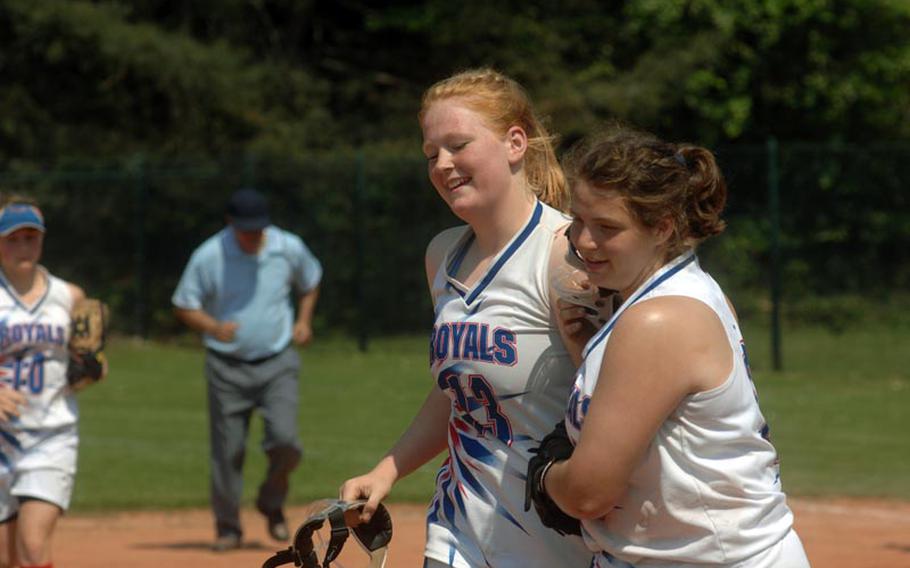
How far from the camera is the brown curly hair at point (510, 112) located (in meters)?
3.80

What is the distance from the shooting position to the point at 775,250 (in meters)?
18.2

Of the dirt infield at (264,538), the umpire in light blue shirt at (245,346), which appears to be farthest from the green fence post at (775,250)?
→ the umpire in light blue shirt at (245,346)

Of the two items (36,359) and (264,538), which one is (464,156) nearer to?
(36,359)

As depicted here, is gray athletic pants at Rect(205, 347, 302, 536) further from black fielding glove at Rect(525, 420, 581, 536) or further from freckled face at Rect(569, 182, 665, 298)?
freckled face at Rect(569, 182, 665, 298)

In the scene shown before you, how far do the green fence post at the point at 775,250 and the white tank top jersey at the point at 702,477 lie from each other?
50.1 ft

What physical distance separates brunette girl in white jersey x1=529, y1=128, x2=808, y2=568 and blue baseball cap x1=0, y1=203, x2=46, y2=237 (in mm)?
4102

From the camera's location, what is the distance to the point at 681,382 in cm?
299

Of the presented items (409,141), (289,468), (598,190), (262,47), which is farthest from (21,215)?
(262,47)

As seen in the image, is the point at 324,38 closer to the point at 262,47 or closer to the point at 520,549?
the point at 262,47

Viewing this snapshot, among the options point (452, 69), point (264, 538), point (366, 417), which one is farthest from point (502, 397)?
point (452, 69)

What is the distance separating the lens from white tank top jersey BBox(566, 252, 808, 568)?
3.07m

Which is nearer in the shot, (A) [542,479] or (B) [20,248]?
(A) [542,479]

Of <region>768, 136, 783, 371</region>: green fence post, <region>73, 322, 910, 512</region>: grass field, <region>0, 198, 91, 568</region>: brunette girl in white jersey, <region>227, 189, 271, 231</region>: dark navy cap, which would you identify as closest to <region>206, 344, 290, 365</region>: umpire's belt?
<region>227, 189, 271, 231</region>: dark navy cap

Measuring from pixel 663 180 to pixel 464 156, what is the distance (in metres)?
0.76
